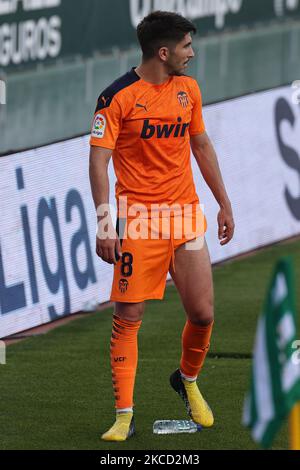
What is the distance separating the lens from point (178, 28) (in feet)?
23.6

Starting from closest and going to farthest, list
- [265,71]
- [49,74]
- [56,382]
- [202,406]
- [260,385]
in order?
[260,385] < [202,406] < [56,382] < [49,74] < [265,71]

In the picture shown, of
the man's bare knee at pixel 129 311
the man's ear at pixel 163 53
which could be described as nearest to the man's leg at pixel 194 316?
the man's bare knee at pixel 129 311

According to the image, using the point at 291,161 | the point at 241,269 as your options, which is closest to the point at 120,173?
the point at 241,269

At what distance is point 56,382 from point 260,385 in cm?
339

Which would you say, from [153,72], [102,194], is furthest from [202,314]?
[153,72]

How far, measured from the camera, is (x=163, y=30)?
7.21m

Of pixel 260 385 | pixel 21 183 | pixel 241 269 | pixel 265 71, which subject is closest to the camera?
pixel 260 385

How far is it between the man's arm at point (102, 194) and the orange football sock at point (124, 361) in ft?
1.18

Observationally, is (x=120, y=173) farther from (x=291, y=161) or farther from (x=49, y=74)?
(x=49, y=74)

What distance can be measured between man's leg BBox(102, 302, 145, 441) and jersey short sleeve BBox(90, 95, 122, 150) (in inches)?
33.2

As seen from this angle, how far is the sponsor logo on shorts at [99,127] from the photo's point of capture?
23.3ft

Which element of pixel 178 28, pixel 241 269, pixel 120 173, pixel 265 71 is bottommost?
pixel 265 71

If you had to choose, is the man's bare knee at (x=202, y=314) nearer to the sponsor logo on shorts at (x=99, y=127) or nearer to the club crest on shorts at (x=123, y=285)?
the club crest on shorts at (x=123, y=285)

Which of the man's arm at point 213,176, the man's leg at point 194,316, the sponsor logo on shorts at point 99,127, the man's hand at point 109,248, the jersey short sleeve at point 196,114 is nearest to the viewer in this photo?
the man's hand at point 109,248
